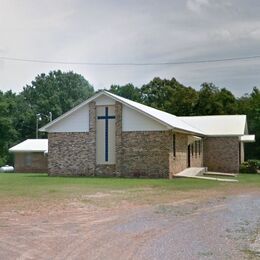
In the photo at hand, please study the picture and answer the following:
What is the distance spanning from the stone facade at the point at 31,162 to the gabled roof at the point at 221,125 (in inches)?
558

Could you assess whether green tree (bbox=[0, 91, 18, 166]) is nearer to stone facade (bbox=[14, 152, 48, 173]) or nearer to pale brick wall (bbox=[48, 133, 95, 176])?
stone facade (bbox=[14, 152, 48, 173])

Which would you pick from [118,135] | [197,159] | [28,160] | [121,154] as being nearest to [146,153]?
[121,154]

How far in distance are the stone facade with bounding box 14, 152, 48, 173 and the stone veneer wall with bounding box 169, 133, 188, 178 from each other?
50.9 ft

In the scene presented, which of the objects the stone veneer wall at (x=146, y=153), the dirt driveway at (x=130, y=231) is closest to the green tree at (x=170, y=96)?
the stone veneer wall at (x=146, y=153)

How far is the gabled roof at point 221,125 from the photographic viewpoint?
42862 millimetres

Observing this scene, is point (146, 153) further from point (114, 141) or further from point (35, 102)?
point (35, 102)

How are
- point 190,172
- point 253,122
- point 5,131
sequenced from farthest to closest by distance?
1. point 5,131
2. point 253,122
3. point 190,172

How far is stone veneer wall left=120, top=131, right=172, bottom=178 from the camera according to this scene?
32500 millimetres

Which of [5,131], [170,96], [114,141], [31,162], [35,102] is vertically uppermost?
[35,102]

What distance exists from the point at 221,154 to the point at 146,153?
40.9 ft

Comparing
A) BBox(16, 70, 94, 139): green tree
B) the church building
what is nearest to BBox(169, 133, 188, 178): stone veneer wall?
the church building

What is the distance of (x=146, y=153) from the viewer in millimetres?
32969

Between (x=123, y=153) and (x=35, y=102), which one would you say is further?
(x=35, y=102)

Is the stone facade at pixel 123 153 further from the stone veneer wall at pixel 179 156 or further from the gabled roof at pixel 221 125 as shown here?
the gabled roof at pixel 221 125
